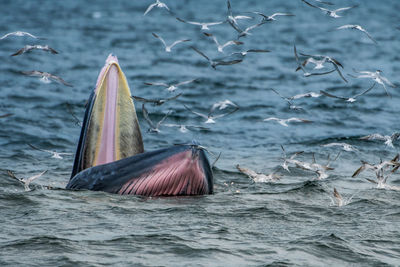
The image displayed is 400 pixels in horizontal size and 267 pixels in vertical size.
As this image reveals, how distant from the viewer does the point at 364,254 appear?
11.0 meters

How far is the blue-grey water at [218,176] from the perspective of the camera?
36.3 feet

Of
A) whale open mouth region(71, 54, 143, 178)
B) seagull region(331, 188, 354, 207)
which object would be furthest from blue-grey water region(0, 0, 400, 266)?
whale open mouth region(71, 54, 143, 178)

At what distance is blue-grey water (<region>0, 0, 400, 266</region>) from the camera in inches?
435

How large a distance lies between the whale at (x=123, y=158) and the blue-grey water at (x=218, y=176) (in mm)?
239

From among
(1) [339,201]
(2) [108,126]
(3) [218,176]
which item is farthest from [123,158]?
(1) [339,201]

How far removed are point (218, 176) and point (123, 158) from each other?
361 centimetres

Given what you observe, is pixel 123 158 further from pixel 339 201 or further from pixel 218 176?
pixel 339 201

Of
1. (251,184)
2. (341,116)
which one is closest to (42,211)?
(251,184)

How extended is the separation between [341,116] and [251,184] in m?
11.5

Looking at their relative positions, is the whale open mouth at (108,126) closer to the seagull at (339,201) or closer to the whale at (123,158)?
the whale at (123,158)

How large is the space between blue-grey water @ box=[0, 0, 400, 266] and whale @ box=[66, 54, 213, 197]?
239 mm

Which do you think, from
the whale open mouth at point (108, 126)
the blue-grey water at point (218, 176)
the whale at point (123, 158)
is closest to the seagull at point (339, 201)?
the blue-grey water at point (218, 176)

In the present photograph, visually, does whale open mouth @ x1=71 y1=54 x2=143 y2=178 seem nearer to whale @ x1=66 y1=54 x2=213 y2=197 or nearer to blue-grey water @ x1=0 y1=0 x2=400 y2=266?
whale @ x1=66 y1=54 x2=213 y2=197

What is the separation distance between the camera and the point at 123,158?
13.5 meters
